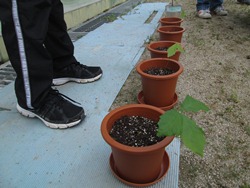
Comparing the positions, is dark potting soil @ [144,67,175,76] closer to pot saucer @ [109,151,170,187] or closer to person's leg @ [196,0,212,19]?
pot saucer @ [109,151,170,187]

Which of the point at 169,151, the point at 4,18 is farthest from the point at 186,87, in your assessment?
the point at 4,18

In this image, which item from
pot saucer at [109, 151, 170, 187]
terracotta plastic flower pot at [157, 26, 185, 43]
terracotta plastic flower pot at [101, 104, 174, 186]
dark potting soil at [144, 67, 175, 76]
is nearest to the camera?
terracotta plastic flower pot at [101, 104, 174, 186]

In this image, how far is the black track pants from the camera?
0.92m

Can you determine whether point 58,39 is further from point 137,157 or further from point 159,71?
point 137,157

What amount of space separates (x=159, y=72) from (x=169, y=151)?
0.47 meters

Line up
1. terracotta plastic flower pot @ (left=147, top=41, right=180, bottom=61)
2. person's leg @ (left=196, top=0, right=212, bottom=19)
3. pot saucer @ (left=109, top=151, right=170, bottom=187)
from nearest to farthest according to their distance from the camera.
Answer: pot saucer @ (left=109, top=151, right=170, bottom=187), terracotta plastic flower pot @ (left=147, top=41, right=180, bottom=61), person's leg @ (left=196, top=0, right=212, bottom=19)

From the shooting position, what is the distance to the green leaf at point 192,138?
23.1 inches

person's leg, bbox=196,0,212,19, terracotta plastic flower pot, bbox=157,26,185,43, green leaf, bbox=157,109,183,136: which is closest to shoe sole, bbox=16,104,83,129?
green leaf, bbox=157,109,183,136

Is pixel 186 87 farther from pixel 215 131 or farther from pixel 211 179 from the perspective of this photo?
pixel 211 179

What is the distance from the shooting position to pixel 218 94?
139cm

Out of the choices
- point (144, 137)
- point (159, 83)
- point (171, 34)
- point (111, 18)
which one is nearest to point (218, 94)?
point (159, 83)

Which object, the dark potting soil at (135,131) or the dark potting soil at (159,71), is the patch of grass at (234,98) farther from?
the dark potting soil at (135,131)

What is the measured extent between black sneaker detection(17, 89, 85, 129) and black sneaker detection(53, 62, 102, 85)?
0.35 metres

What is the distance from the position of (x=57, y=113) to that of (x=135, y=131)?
0.47m
